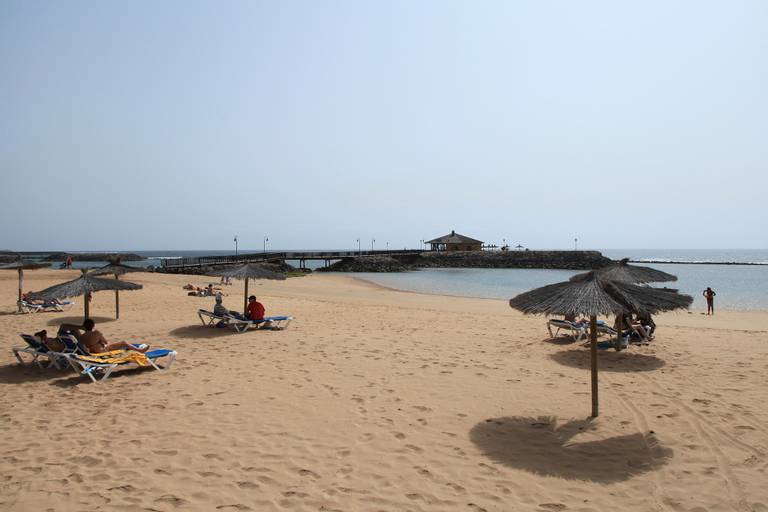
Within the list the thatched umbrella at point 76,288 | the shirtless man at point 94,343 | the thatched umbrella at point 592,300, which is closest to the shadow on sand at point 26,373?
the shirtless man at point 94,343

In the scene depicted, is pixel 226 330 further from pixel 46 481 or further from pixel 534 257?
pixel 534 257

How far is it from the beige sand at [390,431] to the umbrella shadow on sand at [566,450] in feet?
0.07

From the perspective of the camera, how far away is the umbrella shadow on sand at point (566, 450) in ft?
14.5

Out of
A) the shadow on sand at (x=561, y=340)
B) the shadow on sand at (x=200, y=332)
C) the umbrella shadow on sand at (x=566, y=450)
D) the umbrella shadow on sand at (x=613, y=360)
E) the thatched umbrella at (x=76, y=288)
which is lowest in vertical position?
the umbrella shadow on sand at (x=566, y=450)

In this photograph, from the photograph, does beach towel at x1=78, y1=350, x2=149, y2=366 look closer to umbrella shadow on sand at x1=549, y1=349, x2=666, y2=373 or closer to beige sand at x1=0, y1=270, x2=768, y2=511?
beige sand at x1=0, y1=270, x2=768, y2=511

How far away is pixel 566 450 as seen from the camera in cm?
484

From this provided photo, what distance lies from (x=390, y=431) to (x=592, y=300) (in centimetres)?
285

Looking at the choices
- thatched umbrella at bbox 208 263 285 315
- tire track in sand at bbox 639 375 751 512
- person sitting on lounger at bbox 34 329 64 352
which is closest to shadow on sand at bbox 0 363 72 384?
person sitting on lounger at bbox 34 329 64 352

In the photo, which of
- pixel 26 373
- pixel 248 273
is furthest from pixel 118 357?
pixel 248 273

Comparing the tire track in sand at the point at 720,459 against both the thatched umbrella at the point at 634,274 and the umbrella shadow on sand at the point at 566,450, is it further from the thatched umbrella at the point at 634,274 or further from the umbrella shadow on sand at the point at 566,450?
the thatched umbrella at the point at 634,274

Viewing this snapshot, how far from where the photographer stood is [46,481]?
3979 mm

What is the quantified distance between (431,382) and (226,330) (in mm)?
5844

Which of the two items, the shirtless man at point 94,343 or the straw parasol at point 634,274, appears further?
the straw parasol at point 634,274

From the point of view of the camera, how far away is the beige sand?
3916 mm
